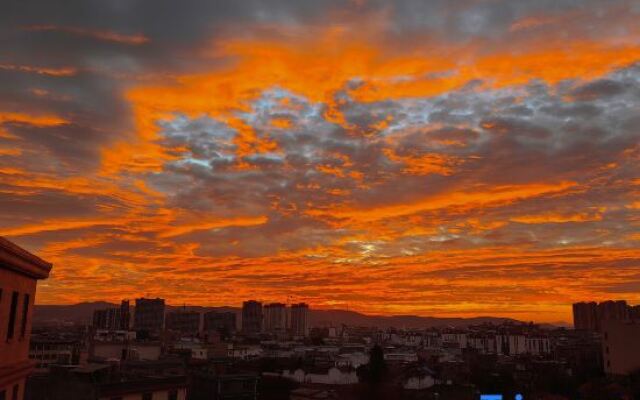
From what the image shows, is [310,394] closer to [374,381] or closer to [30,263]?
[374,381]

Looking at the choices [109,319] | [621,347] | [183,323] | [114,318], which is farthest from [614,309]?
[109,319]

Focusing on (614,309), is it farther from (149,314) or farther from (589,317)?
(149,314)

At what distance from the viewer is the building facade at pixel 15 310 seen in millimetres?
13641

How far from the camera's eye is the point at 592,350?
107 m

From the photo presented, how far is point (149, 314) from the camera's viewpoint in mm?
186625

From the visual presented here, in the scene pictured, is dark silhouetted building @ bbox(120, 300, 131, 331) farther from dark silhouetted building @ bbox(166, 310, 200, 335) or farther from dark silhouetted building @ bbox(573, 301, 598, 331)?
dark silhouetted building @ bbox(573, 301, 598, 331)

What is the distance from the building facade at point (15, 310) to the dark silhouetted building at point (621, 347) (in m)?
71.1

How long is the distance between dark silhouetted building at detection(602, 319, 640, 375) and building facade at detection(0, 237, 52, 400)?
7111 cm

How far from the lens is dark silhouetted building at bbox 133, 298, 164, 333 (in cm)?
18512

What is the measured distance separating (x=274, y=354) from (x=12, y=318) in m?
103

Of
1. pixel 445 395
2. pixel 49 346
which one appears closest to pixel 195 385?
pixel 445 395

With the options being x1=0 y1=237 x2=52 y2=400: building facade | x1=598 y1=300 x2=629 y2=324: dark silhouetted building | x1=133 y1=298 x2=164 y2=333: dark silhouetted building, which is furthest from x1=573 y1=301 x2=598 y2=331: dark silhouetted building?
x1=0 y1=237 x2=52 y2=400: building facade

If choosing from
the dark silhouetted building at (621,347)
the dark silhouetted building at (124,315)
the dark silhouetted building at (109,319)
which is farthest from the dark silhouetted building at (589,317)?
the dark silhouetted building at (109,319)

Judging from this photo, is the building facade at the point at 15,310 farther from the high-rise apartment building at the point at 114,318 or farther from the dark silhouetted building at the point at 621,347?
the high-rise apartment building at the point at 114,318
